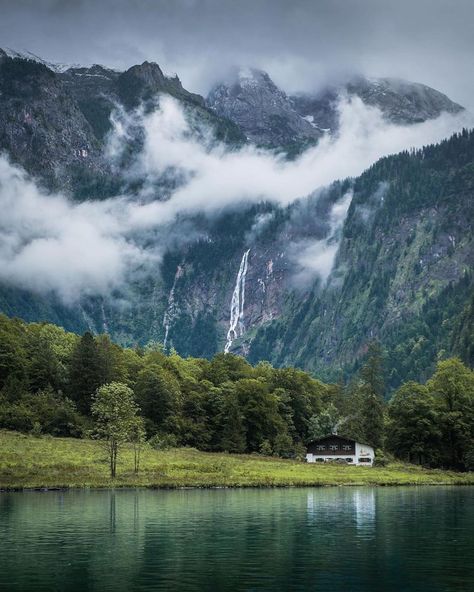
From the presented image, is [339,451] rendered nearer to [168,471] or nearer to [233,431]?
[233,431]

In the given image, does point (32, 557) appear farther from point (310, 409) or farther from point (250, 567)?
point (310, 409)

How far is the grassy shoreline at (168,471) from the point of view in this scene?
103 m

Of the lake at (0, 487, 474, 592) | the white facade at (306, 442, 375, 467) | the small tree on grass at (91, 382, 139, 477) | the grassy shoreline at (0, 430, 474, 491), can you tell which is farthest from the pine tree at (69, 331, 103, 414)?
the lake at (0, 487, 474, 592)

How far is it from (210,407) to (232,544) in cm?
12253

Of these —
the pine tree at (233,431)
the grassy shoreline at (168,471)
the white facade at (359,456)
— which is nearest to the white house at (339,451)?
the white facade at (359,456)

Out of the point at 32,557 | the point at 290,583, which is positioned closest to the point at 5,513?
the point at 32,557

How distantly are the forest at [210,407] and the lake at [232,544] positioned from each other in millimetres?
69168

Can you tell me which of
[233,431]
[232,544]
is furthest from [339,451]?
[232,544]

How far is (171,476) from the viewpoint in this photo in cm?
11062

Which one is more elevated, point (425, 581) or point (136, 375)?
point (136, 375)

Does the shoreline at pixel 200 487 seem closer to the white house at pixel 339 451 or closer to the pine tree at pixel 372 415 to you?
the white house at pixel 339 451

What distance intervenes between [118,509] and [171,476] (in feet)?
126

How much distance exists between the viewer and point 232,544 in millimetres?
52281

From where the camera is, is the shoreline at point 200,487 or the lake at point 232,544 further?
the shoreline at point 200,487
